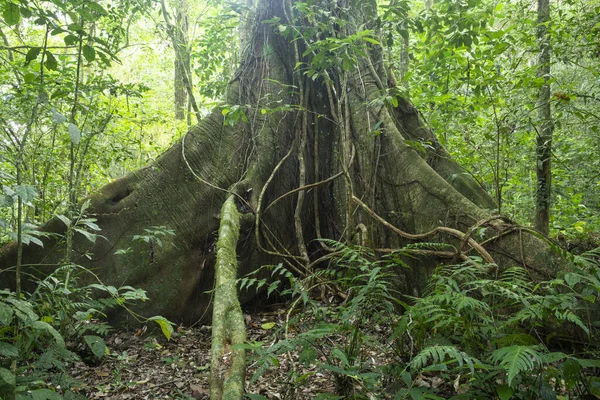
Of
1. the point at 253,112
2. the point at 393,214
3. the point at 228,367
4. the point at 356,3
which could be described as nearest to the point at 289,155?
the point at 253,112

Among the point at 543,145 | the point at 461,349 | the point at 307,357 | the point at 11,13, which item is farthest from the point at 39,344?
the point at 543,145

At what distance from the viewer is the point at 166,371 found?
10.7 ft

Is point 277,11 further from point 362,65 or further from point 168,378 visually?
point 168,378

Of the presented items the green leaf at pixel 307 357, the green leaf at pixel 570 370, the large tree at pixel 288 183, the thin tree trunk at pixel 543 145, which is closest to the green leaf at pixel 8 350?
the green leaf at pixel 307 357

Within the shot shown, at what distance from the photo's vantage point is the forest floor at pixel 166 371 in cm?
276

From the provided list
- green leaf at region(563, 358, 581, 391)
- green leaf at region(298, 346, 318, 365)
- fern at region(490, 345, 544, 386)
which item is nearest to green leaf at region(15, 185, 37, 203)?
green leaf at region(298, 346, 318, 365)

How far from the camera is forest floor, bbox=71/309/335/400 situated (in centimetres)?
276

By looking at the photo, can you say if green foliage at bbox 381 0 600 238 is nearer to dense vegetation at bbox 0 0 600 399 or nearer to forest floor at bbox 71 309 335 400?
dense vegetation at bbox 0 0 600 399

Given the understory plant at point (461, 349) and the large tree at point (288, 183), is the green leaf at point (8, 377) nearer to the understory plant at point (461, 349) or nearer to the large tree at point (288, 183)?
the understory plant at point (461, 349)

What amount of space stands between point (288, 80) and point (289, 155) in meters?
1.08

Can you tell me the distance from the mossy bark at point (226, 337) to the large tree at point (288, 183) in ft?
3.90

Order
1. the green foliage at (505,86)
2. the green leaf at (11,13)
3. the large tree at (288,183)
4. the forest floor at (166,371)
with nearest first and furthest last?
the green leaf at (11,13) < the forest floor at (166,371) < the large tree at (288,183) < the green foliage at (505,86)

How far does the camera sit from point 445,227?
3.41m

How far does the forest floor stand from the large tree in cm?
37
